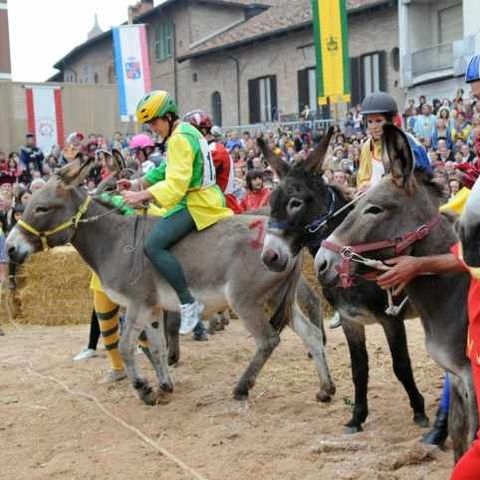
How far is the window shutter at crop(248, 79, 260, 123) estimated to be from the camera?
145ft

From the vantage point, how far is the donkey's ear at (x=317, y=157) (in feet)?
19.3

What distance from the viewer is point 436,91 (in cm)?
3144

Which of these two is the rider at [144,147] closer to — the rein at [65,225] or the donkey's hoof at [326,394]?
the rein at [65,225]

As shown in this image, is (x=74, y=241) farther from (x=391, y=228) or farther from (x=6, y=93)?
(x=6, y=93)

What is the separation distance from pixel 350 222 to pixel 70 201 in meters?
3.80

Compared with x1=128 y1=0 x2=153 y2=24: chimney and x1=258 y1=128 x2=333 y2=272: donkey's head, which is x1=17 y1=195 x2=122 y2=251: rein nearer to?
x1=258 y1=128 x2=333 y2=272: donkey's head

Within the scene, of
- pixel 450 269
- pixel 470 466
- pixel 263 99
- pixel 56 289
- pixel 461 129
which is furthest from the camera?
pixel 263 99

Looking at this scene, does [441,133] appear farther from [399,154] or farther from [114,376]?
[399,154]

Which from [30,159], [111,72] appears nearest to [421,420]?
[30,159]

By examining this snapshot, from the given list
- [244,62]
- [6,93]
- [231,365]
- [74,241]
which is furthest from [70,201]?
[244,62]

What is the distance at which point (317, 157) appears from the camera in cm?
591

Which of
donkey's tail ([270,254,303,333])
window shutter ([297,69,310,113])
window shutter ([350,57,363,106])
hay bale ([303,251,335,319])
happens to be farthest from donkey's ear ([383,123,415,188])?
window shutter ([297,69,310,113])

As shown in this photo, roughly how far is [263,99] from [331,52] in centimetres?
2083

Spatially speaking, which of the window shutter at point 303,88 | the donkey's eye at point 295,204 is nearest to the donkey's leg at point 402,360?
the donkey's eye at point 295,204
